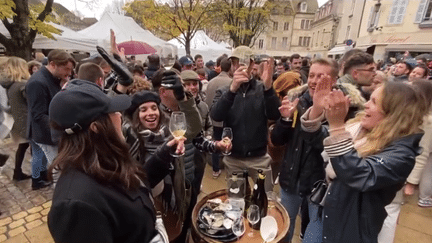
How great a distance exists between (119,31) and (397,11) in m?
20.5

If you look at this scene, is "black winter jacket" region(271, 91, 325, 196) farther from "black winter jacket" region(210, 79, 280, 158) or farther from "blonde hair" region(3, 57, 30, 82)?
"blonde hair" region(3, 57, 30, 82)

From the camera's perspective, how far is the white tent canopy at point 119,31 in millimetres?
12370

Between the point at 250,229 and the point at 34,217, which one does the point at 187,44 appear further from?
the point at 250,229

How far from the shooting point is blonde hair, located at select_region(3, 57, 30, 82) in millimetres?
3928

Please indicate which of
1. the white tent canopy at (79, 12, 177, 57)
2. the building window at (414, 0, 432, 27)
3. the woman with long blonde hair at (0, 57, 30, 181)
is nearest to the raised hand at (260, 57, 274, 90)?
the woman with long blonde hair at (0, 57, 30, 181)

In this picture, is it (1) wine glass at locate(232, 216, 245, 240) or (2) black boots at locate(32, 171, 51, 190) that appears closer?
(1) wine glass at locate(232, 216, 245, 240)

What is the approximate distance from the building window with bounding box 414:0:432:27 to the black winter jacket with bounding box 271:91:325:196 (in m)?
20.3

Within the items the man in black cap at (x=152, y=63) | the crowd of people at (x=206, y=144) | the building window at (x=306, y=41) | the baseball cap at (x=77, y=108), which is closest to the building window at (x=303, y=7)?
the building window at (x=306, y=41)

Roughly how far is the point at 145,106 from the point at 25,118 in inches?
123

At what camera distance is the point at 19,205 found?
147 inches

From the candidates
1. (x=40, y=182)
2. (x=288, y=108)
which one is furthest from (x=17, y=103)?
(x=288, y=108)

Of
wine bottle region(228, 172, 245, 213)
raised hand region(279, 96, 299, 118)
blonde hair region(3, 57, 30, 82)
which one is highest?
blonde hair region(3, 57, 30, 82)

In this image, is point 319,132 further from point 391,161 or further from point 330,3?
point 330,3

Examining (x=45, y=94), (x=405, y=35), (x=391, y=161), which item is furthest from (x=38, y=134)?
(x=405, y=35)
